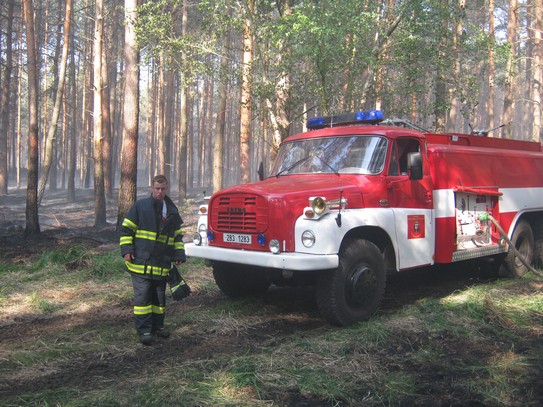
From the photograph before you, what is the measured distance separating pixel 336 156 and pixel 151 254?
117 inches

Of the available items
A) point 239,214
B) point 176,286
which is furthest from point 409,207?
point 176,286

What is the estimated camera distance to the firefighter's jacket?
5676 millimetres

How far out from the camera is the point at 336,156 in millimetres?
7145

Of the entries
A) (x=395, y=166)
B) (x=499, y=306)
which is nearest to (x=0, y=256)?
(x=395, y=166)

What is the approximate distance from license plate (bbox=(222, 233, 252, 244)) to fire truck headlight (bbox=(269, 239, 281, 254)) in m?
0.41

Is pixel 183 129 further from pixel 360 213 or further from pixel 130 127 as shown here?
pixel 360 213

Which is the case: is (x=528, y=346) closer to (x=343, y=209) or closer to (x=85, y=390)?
(x=343, y=209)

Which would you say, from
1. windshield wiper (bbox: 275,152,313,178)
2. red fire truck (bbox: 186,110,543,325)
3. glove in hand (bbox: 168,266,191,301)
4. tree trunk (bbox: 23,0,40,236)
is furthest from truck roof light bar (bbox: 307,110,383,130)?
tree trunk (bbox: 23,0,40,236)

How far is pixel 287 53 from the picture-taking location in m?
12.6

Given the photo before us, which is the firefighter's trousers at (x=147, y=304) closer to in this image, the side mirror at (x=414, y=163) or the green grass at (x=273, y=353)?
the green grass at (x=273, y=353)

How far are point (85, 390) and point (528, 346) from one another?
14.7ft

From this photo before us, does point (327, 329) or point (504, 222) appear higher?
point (504, 222)

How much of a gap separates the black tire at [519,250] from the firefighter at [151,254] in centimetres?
599

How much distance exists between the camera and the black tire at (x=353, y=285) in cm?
600
